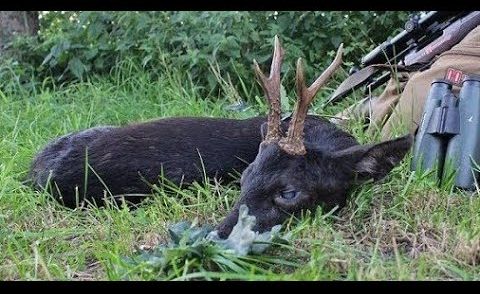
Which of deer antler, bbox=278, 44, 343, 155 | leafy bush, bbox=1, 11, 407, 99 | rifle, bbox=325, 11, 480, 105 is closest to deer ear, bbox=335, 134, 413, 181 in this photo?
deer antler, bbox=278, 44, 343, 155

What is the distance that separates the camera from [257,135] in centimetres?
534

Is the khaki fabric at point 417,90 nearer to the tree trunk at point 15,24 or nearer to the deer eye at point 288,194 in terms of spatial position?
the deer eye at point 288,194

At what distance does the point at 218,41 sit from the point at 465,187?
3.33 metres

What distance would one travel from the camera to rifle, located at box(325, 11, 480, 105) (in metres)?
5.96

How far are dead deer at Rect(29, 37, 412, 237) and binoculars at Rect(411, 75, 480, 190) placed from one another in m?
0.41

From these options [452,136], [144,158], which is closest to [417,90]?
[452,136]

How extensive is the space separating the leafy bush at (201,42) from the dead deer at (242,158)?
82.6 inches

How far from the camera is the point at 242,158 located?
17.0 ft

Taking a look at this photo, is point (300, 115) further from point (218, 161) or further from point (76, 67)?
point (76, 67)

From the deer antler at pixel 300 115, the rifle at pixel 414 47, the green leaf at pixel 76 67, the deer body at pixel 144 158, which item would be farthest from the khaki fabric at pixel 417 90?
the green leaf at pixel 76 67

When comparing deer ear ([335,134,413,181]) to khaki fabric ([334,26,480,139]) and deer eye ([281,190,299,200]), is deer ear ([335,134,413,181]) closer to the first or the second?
deer eye ([281,190,299,200])

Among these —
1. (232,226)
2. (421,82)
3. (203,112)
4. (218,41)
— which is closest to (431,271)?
(232,226)

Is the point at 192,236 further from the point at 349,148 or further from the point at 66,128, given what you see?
the point at 66,128

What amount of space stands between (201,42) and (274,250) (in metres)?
4.30
